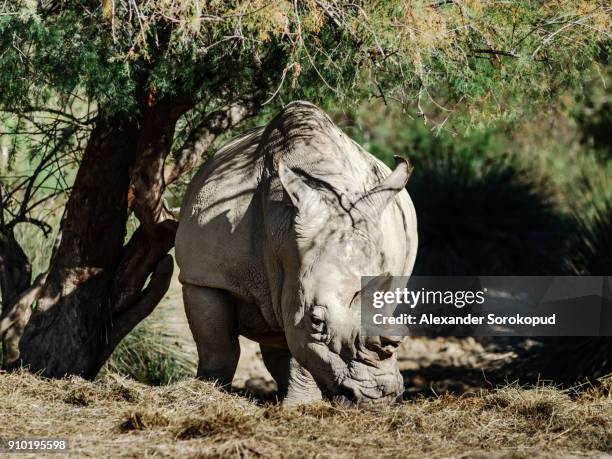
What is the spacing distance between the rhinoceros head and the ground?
0.55 feet

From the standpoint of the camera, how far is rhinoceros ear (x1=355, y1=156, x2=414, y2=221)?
6.21 metres

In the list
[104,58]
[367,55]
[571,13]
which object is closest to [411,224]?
[367,55]

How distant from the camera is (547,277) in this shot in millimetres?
11625

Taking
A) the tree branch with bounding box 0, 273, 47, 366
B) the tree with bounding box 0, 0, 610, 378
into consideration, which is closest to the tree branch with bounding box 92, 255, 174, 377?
the tree with bounding box 0, 0, 610, 378

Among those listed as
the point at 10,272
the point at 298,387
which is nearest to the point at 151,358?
the point at 10,272

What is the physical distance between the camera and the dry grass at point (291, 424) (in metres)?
5.33

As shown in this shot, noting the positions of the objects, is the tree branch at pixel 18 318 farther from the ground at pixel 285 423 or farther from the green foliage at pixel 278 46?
the green foliage at pixel 278 46

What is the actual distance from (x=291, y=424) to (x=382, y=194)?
145 centimetres

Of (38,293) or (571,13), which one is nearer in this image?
(571,13)

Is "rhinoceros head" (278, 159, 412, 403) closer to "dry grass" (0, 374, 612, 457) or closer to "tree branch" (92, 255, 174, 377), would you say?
"dry grass" (0, 374, 612, 457)

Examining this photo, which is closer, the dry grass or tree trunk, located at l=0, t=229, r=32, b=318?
the dry grass

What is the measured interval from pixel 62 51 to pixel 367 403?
3008 millimetres

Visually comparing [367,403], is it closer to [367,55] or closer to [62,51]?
[367,55]

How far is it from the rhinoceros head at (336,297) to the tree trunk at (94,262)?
2.14 m
